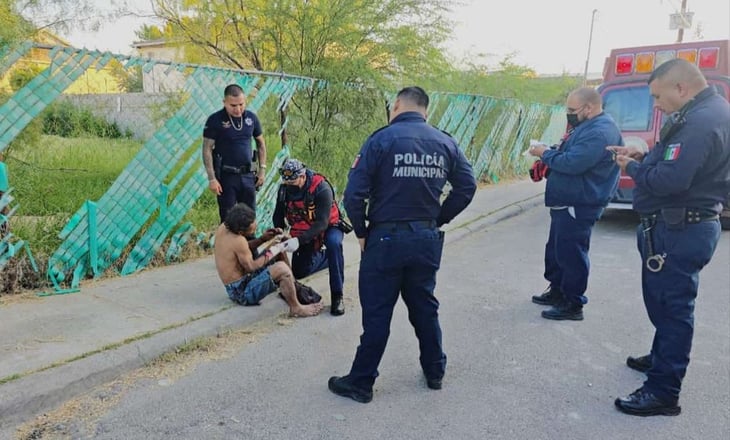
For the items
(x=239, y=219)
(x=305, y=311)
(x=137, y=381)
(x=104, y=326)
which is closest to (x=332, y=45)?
(x=239, y=219)

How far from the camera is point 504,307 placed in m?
4.72

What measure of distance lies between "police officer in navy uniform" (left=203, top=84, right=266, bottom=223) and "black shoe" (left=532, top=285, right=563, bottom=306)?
2857 mm

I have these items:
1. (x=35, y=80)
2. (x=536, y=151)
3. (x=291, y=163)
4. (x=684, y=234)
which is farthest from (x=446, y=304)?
(x=35, y=80)

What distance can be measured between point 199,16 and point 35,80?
416 centimetres

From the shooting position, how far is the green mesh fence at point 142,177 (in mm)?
3945

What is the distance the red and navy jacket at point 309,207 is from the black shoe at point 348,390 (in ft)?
4.82

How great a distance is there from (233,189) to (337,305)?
1.60 metres

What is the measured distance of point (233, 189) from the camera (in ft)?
16.8

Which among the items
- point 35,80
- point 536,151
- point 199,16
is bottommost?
point 536,151

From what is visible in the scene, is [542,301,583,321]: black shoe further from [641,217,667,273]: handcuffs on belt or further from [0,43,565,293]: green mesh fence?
[0,43,565,293]: green mesh fence

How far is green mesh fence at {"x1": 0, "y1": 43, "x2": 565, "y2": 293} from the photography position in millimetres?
3945

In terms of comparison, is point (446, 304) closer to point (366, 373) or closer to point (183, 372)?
point (366, 373)

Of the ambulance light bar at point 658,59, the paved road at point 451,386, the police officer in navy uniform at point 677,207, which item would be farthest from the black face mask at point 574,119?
the ambulance light bar at point 658,59

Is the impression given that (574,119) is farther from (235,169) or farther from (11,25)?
(11,25)
